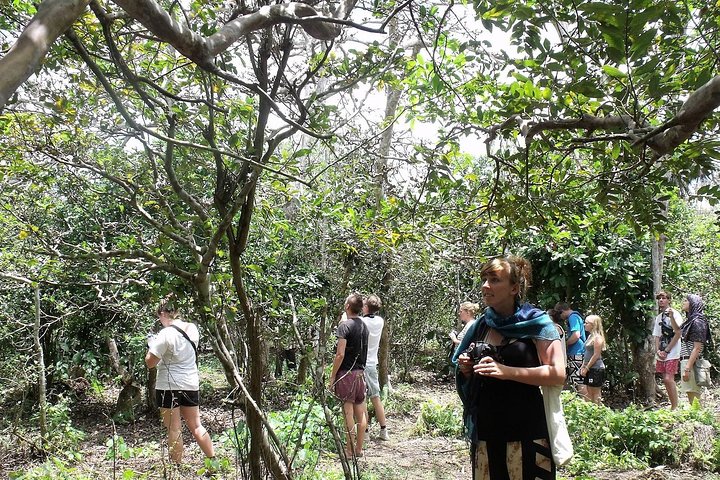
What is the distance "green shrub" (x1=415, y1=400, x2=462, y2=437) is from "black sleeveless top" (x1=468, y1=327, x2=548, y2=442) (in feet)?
14.4

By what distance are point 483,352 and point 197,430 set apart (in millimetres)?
3139

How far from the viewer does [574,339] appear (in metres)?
7.95

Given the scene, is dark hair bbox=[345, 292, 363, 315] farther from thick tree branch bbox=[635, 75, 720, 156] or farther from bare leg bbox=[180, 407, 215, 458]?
thick tree branch bbox=[635, 75, 720, 156]

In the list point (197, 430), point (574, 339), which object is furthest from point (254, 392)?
point (574, 339)

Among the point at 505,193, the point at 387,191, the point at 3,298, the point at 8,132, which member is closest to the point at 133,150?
the point at 8,132

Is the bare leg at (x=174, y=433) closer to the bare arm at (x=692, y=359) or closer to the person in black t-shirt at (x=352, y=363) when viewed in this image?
the person in black t-shirt at (x=352, y=363)

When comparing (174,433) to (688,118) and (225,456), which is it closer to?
(225,456)

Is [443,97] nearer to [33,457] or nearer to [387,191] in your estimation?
[387,191]

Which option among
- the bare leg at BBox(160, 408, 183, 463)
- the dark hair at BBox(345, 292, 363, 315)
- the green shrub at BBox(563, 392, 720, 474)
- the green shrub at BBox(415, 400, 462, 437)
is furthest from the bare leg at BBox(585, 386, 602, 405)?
the bare leg at BBox(160, 408, 183, 463)

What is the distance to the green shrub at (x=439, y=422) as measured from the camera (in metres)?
7.38

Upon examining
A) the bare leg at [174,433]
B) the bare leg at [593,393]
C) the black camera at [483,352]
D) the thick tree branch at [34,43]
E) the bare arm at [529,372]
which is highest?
the thick tree branch at [34,43]

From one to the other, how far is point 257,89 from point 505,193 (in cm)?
230

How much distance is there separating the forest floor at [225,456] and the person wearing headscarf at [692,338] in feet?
A: 7.12

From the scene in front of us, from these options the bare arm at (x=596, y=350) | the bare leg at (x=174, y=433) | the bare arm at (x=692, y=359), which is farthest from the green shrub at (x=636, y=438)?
the bare leg at (x=174, y=433)
